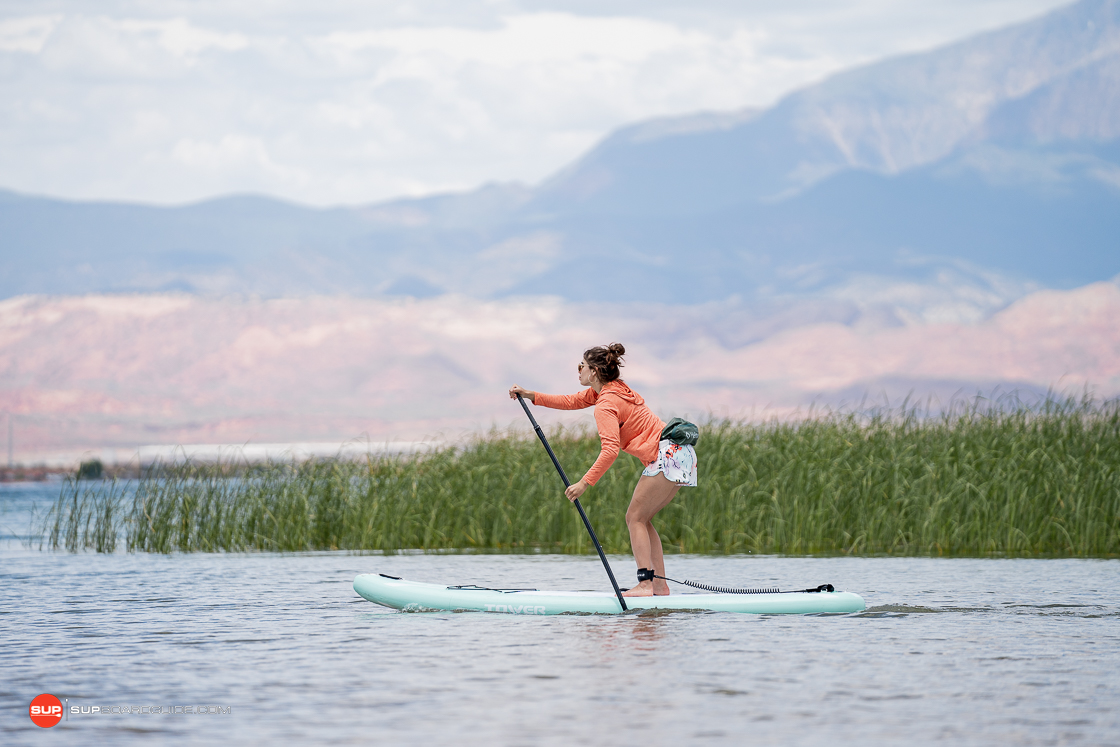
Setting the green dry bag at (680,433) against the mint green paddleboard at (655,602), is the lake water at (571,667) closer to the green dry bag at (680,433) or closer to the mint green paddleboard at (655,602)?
the mint green paddleboard at (655,602)

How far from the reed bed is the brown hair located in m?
6.82

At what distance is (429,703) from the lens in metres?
7.09

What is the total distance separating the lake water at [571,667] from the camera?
6461 millimetres

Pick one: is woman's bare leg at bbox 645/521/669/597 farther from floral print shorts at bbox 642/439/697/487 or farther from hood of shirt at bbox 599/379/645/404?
hood of shirt at bbox 599/379/645/404

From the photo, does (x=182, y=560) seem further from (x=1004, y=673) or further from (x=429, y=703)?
(x=1004, y=673)

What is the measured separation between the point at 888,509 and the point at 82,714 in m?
12.2

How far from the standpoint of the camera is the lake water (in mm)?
6461

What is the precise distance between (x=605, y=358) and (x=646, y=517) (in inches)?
54.3

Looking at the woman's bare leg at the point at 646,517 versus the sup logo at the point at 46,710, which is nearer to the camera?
the sup logo at the point at 46,710

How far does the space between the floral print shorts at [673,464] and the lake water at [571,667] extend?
1.19m

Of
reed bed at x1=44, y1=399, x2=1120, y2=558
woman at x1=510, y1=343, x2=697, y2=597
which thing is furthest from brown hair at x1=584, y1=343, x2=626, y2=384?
reed bed at x1=44, y1=399, x2=1120, y2=558

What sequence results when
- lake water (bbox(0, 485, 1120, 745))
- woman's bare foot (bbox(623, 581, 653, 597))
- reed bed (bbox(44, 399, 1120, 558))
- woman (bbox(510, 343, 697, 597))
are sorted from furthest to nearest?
1. reed bed (bbox(44, 399, 1120, 558))
2. woman's bare foot (bbox(623, 581, 653, 597))
3. woman (bbox(510, 343, 697, 597))
4. lake water (bbox(0, 485, 1120, 745))

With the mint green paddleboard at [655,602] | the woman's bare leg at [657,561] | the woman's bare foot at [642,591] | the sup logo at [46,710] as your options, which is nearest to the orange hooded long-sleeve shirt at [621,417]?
the woman's bare leg at [657,561]

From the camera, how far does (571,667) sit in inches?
323
